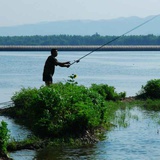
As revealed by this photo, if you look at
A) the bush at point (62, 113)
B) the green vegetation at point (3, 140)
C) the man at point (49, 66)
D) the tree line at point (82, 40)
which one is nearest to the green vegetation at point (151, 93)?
the man at point (49, 66)

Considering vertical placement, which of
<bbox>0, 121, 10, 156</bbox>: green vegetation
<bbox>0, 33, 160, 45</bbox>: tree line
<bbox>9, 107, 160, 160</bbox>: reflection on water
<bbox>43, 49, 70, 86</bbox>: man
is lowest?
<bbox>0, 33, 160, 45</bbox>: tree line

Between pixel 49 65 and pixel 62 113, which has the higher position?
pixel 49 65

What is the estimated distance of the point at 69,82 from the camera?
17.2m

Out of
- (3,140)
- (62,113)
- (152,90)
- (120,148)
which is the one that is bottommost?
(120,148)

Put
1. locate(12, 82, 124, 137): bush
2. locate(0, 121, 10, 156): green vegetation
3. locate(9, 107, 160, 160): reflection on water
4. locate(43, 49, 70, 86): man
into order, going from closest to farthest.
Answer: locate(0, 121, 10, 156): green vegetation
locate(9, 107, 160, 160): reflection on water
locate(12, 82, 124, 137): bush
locate(43, 49, 70, 86): man

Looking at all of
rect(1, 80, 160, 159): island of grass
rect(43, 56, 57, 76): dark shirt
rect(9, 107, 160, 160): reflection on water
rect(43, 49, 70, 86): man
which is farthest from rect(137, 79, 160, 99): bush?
rect(1, 80, 160, 159): island of grass

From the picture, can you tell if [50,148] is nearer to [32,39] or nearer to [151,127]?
[151,127]

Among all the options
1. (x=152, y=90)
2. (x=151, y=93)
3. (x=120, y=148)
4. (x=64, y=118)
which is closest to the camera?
(x=120, y=148)

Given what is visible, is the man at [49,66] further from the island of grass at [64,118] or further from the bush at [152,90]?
the bush at [152,90]

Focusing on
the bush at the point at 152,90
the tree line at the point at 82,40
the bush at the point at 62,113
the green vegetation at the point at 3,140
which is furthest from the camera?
the tree line at the point at 82,40

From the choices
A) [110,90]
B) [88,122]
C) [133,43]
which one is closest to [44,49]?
[133,43]

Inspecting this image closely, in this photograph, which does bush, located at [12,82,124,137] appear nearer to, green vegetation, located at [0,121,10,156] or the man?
green vegetation, located at [0,121,10,156]

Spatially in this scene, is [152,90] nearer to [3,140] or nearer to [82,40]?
[3,140]

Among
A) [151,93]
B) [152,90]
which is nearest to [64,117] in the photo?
[152,90]
